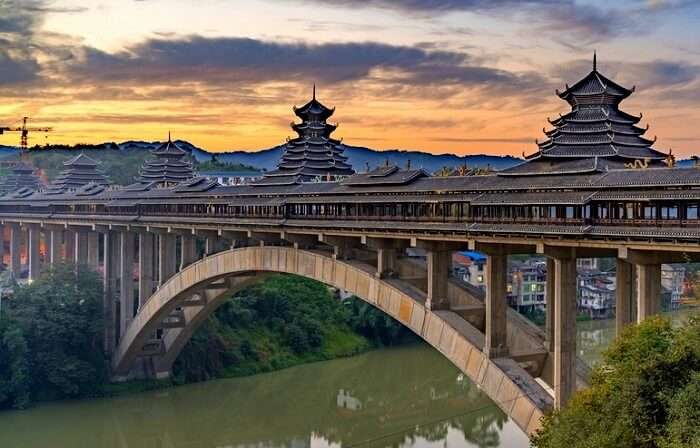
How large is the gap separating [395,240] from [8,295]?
2560cm

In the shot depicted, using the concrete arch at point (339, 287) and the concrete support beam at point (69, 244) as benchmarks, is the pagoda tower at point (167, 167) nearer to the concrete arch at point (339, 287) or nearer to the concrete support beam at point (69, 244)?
the concrete support beam at point (69, 244)

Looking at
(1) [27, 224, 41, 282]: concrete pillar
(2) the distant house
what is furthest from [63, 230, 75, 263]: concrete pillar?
(2) the distant house

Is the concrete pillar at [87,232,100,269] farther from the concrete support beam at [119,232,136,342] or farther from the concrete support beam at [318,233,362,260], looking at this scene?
the concrete support beam at [318,233,362,260]

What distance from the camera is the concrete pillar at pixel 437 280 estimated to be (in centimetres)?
2178

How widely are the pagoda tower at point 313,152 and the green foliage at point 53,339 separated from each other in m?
11.6

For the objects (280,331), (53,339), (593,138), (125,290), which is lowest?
(280,331)

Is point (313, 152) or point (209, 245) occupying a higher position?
point (313, 152)

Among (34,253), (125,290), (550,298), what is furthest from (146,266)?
(550,298)

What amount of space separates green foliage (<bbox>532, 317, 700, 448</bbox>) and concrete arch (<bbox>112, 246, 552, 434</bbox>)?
15.0ft

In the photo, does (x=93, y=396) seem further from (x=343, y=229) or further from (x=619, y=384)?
(x=619, y=384)

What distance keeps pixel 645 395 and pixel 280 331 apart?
38.9m

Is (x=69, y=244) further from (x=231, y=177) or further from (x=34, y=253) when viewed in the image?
(x=231, y=177)

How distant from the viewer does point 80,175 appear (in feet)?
214

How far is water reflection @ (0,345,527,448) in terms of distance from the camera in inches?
1341
